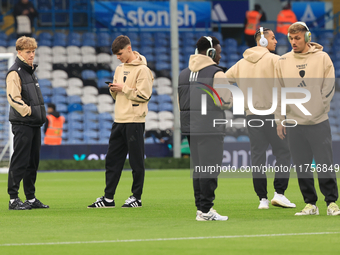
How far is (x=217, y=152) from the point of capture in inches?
241

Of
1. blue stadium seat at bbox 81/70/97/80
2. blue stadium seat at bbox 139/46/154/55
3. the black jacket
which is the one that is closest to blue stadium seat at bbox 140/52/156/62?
blue stadium seat at bbox 139/46/154/55

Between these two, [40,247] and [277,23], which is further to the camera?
[277,23]

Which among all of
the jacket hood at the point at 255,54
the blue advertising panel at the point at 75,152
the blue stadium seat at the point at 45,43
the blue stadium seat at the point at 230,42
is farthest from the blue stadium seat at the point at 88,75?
the jacket hood at the point at 255,54

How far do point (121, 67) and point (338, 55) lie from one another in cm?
1785

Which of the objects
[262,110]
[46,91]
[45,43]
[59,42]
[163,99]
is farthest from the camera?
[59,42]

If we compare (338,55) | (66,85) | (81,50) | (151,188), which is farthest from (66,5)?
(151,188)

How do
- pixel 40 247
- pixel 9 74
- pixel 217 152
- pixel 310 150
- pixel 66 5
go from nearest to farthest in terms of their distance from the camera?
pixel 40 247
pixel 217 152
pixel 310 150
pixel 9 74
pixel 66 5

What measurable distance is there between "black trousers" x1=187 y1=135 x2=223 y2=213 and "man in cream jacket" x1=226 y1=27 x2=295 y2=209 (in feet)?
4.70

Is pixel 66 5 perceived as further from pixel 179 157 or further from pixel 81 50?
pixel 179 157

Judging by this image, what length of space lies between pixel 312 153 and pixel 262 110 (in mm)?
942

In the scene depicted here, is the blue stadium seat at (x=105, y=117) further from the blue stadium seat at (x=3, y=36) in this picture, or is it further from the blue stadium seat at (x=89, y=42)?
the blue stadium seat at (x=3, y=36)

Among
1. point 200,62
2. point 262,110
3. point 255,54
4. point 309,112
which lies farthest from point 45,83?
point 309,112

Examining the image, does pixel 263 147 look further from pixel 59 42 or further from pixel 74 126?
pixel 59 42

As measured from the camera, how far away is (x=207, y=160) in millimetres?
6070
